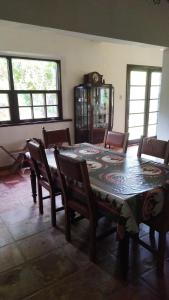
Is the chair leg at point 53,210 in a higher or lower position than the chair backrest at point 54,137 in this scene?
lower

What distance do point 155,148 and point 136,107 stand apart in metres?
3.77

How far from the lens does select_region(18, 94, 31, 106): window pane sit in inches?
166

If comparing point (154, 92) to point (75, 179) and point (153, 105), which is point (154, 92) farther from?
point (75, 179)

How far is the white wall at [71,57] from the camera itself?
3871 millimetres

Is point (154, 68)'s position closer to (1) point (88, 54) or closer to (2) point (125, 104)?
(2) point (125, 104)

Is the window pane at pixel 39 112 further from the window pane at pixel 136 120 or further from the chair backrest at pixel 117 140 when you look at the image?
the window pane at pixel 136 120

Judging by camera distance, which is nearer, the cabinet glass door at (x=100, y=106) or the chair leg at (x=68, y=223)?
the chair leg at (x=68, y=223)

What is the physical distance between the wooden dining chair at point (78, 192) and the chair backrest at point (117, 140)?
3.29 feet

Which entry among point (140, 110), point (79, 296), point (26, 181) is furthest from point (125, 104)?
point (79, 296)

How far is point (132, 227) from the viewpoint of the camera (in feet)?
4.96

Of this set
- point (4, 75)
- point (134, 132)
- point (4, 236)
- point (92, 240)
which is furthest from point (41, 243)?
point (134, 132)

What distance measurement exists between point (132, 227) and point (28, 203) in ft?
5.88

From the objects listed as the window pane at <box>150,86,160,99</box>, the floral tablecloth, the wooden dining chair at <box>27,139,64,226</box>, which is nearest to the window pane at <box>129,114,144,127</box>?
the window pane at <box>150,86,160,99</box>

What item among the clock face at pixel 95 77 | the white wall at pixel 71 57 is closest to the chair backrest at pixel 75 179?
the white wall at pixel 71 57
